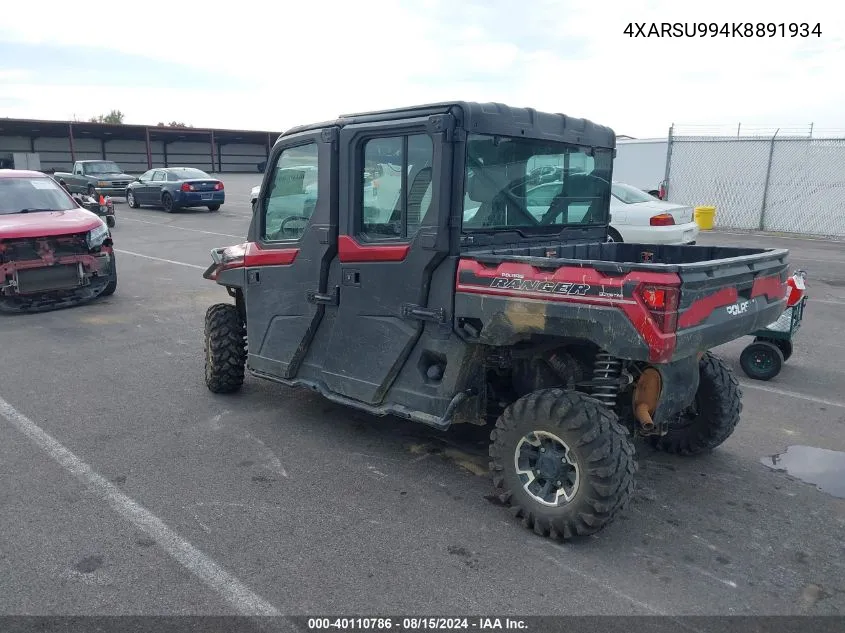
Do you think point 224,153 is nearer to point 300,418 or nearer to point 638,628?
point 300,418

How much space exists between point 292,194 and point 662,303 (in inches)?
110

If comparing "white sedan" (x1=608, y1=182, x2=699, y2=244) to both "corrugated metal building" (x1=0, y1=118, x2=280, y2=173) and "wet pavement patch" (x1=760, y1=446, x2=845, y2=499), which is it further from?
"corrugated metal building" (x1=0, y1=118, x2=280, y2=173)

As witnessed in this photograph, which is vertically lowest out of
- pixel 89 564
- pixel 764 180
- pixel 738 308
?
pixel 89 564

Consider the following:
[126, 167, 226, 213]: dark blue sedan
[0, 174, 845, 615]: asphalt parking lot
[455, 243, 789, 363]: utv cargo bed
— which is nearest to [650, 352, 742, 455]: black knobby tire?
[0, 174, 845, 615]: asphalt parking lot

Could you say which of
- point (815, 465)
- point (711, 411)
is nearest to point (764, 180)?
point (815, 465)

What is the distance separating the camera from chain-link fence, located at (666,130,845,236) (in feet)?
60.7

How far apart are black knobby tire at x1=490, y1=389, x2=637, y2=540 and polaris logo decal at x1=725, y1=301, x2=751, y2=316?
2.80 feet

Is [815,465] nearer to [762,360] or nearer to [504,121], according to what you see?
[762,360]

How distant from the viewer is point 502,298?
3770 mm

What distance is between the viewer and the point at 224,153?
1797 inches

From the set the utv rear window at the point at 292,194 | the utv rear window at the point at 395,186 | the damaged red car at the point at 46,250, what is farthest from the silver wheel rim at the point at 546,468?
the damaged red car at the point at 46,250

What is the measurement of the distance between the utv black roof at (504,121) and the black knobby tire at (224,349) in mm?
1712

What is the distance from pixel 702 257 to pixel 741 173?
17383mm

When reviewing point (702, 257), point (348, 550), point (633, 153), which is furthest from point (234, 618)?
point (633, 153)
